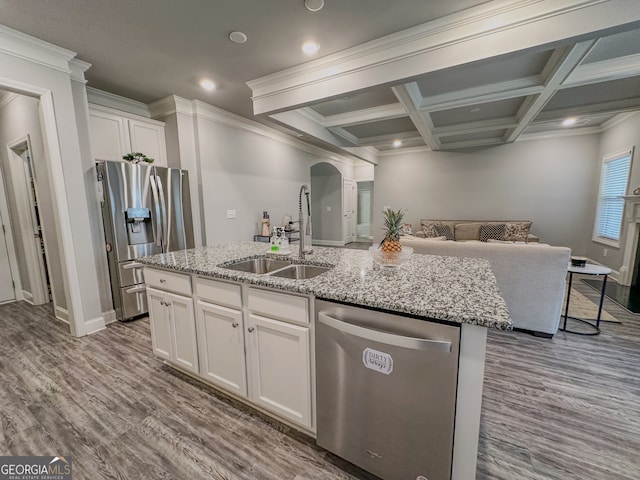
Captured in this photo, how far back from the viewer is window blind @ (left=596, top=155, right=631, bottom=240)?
4.39 meters

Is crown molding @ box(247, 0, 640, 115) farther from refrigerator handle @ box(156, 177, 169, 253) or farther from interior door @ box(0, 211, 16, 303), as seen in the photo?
interior door @ box(0, 211, 16, 303)

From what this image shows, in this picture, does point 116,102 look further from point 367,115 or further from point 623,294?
point 623,294

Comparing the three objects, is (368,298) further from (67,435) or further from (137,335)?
(137,335)

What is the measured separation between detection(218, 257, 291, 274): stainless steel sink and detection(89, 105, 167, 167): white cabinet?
8.36 feet

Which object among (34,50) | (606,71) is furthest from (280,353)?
(606,71)

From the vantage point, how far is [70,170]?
2.61m

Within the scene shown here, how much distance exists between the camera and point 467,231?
6.05 m

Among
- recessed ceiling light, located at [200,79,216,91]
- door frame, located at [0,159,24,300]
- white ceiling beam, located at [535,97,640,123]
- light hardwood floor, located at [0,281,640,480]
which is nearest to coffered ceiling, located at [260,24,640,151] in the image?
white ceiling beam, located at [535,97,640,123]

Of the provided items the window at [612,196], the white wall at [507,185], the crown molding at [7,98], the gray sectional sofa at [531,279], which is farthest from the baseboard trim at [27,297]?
the window at [612,196]

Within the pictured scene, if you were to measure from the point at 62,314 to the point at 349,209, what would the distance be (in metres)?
7.07

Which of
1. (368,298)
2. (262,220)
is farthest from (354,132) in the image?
(368,298)

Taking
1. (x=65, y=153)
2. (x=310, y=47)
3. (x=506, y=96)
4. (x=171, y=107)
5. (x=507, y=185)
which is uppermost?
(x=310, y=47)

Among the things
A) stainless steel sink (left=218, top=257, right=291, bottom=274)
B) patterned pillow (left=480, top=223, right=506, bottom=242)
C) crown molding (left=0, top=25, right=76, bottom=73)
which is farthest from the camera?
patterned pillow (left=480, top=223, right=506, bottom=242)

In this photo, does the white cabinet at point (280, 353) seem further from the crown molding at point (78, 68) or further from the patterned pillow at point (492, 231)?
the patterned pillow at point (492, 231)
